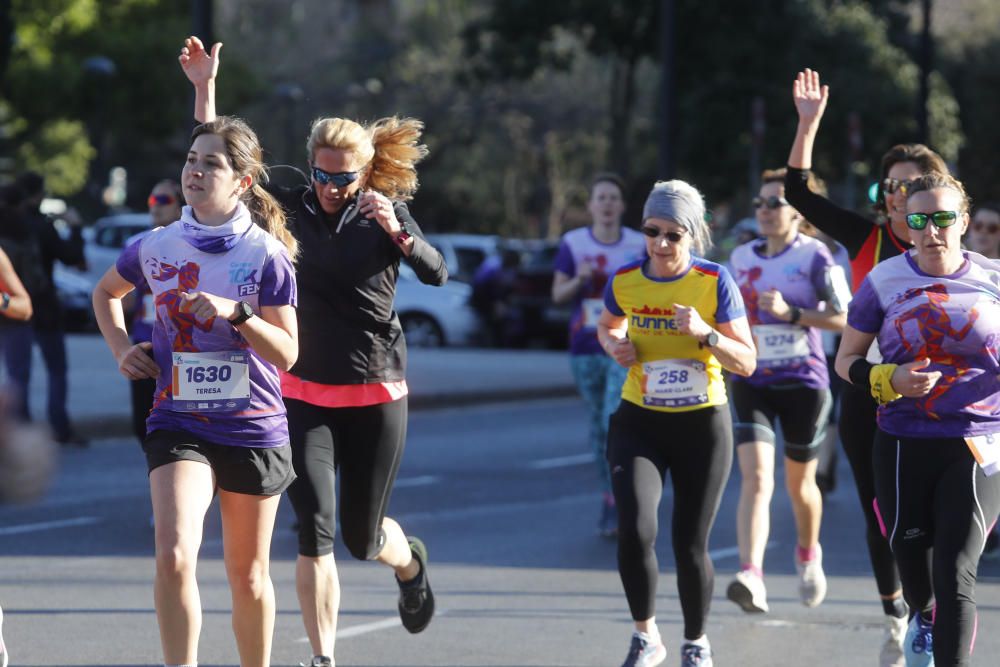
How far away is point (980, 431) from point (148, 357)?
249cm

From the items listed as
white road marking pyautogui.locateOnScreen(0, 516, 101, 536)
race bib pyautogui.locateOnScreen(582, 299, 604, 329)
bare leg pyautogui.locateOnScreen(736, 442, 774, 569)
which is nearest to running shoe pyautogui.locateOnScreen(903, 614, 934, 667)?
bare leg pyautogui.locateOnScreen(736, 442, 774, 569)

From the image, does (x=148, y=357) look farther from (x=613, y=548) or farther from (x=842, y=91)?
(x=842, y=91)

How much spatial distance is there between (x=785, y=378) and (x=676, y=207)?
205 cm

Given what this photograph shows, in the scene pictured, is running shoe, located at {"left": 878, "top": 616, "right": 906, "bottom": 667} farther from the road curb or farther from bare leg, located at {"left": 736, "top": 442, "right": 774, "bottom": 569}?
the road curb

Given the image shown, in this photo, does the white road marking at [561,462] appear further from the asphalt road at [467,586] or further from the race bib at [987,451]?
the race bib at [987,451]

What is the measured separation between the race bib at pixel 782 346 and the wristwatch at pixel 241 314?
360 centimetres

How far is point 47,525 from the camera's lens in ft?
32.2

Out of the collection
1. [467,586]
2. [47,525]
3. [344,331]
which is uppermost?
[344,331]

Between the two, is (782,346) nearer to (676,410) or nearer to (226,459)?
(676,410)

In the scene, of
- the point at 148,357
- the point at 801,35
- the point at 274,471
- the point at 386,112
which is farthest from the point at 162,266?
the point at 386,112

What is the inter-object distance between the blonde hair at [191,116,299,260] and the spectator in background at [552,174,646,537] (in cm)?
418

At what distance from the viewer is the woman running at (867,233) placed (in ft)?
21.0

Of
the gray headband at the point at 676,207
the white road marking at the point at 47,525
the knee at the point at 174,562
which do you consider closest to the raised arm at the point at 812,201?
the gray headband at the point at 676,207

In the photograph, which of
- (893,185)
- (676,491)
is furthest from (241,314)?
(893,185)
